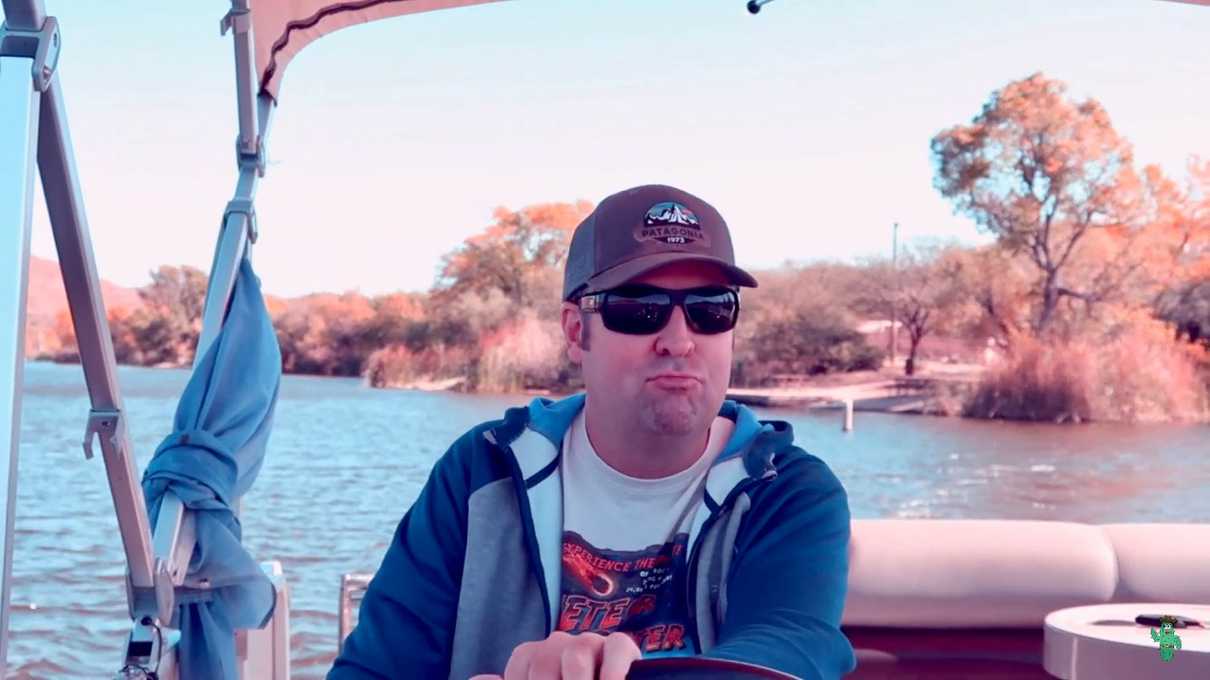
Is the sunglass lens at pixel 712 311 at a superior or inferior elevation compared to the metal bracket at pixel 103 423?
superior

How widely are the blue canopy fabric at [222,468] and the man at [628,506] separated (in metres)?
0.79

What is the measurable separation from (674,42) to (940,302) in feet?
37.8

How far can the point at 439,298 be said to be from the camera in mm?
25500

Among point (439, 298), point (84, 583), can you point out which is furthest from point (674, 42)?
point (84, 583)

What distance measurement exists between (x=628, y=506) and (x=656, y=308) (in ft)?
0.71

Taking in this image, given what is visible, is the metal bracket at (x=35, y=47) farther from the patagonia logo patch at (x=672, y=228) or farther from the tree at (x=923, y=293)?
the tree at (x=923, y=293)

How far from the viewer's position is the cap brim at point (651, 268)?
4.33ft

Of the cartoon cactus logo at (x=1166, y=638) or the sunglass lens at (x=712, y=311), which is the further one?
the cartoon cactus logo at (x=1166, y=638)

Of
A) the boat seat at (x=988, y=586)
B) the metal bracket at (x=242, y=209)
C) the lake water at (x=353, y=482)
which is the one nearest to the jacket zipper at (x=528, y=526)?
the metal bracket at (x=242, y=209)

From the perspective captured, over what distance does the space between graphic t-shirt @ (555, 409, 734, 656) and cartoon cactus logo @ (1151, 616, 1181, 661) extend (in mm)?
754

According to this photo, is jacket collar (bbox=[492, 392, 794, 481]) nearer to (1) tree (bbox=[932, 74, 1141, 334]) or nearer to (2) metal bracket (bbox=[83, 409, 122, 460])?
(2) metal bracket (bbox=[83, 409, 122, 460])

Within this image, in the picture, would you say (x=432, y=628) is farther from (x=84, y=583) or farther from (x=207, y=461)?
(x=84, y=583)

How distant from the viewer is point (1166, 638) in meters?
1.81

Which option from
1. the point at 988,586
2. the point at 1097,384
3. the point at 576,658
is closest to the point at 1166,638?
the point at 988,586
